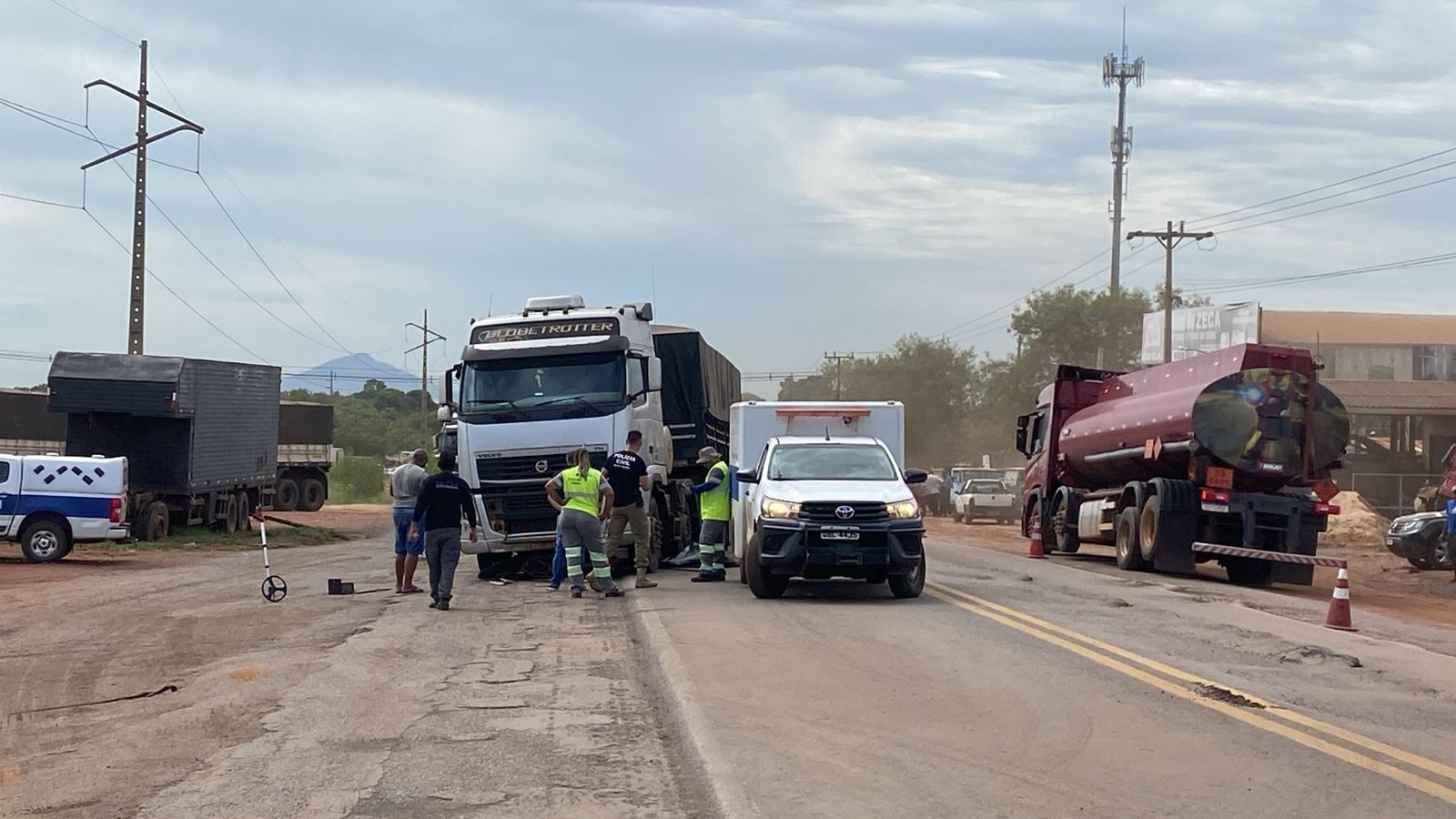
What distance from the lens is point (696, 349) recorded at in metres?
24.7

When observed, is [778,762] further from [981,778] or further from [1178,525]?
[1178,525]

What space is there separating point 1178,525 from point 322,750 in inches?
661

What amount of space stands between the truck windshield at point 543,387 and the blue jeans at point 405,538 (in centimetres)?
154

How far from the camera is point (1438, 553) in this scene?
2584 cm

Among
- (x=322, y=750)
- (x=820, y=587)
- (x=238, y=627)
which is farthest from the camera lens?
(x=820, y=587)

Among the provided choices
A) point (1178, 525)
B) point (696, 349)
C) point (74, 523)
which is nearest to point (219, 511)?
point (74, 523)

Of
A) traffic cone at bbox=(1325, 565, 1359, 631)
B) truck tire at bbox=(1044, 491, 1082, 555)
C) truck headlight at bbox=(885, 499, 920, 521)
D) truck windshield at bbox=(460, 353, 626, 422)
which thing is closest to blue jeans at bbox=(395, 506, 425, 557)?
truck windshield at bbox=(460, 353, 626, 422)

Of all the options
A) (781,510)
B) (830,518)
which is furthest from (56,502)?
(830,518)

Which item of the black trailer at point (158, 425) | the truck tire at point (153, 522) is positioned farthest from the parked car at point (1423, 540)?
the truck tire at point (153, 522)

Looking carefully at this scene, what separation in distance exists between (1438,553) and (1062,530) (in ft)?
21.7

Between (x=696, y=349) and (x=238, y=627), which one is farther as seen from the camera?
(x=696, y=349)

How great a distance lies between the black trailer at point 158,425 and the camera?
29141 mm

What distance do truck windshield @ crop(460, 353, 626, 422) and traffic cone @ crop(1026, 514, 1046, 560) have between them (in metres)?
11.6

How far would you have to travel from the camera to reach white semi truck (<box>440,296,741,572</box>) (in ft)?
63.3
